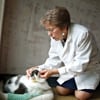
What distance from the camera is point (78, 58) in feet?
5.77

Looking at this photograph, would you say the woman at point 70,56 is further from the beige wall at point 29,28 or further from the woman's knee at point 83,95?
the beige wall at point 29,28

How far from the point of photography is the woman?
1713 millimetres

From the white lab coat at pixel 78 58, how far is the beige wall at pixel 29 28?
0.36 metres

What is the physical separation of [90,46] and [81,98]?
1.27ft

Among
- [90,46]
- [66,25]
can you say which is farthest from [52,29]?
[90,46]

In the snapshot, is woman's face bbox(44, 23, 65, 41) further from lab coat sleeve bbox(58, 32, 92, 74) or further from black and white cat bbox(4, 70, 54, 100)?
black and white cat bbox(4, 70, 54, 100)

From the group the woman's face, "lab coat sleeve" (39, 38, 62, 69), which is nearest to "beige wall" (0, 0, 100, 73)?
"lab coat sleeve" (39, 38, 62, 69)

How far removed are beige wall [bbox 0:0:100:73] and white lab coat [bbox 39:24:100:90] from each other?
356mm

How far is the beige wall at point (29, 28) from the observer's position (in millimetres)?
2166

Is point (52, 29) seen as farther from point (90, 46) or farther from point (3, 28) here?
point (3, 28)

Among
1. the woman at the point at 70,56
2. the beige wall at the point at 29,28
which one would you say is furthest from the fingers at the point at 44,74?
the beige wall at the point at 29,28

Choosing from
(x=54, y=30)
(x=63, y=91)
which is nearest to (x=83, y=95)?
(x=63, y=91)

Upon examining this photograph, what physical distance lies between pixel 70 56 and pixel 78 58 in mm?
82

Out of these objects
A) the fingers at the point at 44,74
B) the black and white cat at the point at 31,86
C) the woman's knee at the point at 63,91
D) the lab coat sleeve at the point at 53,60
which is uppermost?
the lab coat sleeve at the point at 53,60
